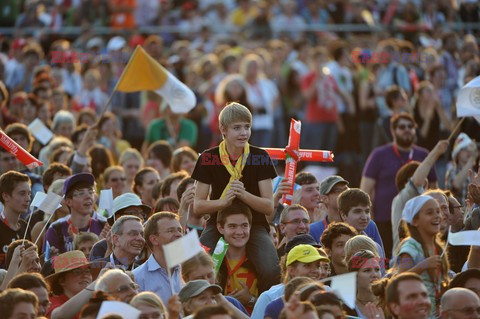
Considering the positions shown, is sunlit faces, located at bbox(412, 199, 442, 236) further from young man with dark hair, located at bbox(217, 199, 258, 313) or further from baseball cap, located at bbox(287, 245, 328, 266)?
young man with dark hair, located at bbox(217, 199, 258, 313)

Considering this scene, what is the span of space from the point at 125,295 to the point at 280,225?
315cm

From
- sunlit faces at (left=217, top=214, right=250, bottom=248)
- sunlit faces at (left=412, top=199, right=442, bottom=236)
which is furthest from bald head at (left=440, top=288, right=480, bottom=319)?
sunlit faces at (left=217, top=214, right=250, bottom=248)

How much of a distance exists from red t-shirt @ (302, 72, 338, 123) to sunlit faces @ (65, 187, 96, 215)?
36.8ft

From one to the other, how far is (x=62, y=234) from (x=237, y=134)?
2.44 metres

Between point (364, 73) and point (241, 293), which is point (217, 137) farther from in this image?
point (241, 293)

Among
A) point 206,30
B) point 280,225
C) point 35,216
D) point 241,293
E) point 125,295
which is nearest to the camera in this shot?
point 125,295

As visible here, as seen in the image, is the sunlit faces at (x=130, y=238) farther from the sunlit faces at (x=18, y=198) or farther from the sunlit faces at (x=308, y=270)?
the sunlit faces at (x=18, y=198)

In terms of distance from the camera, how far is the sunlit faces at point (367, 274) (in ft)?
36.1

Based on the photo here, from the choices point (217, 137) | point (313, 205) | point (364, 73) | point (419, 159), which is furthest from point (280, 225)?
point (364, 73)

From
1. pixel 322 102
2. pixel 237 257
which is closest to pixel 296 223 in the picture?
pixel 237 257

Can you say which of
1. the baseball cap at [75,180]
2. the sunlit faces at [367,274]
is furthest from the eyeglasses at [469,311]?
the baseball cap at [75,180]

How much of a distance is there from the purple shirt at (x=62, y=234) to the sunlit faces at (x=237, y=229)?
1895mm

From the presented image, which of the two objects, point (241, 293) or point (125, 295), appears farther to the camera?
point (241, 293)

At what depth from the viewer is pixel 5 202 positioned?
13.1 metres
